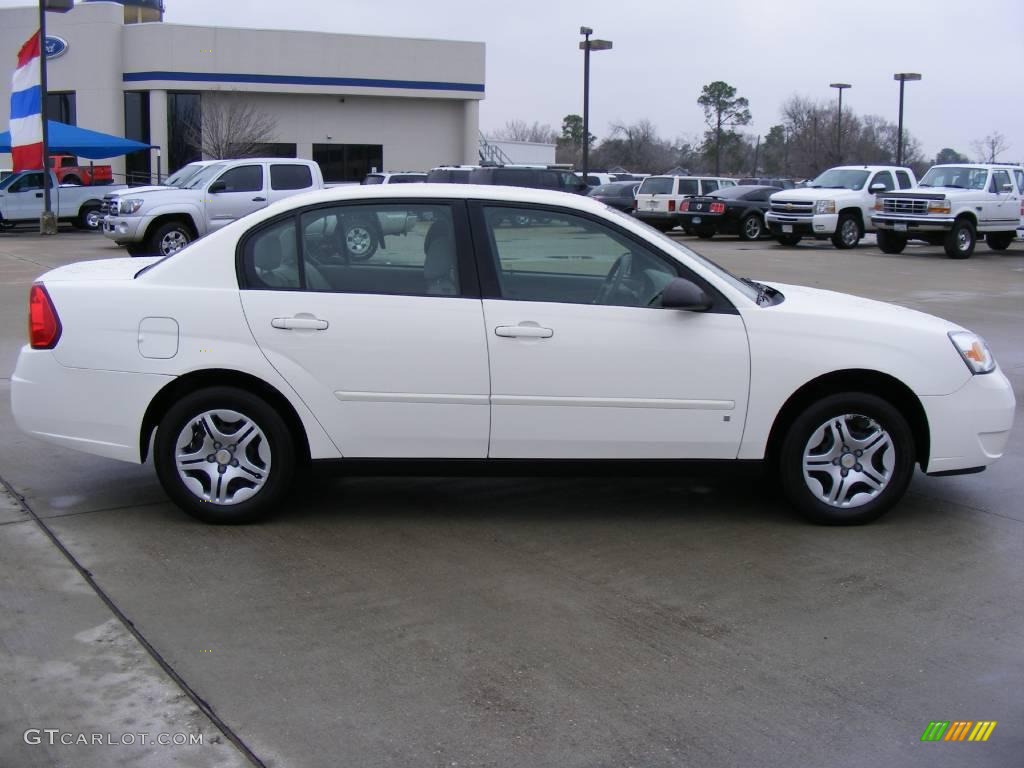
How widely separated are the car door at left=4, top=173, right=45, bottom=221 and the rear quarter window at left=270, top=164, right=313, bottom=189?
12099 mm

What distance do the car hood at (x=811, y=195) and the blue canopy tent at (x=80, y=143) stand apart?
1949cm

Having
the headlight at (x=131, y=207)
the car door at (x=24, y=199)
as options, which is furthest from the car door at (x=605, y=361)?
the car door at (x=24, y=199)

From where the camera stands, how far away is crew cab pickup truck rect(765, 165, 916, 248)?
26.9 m

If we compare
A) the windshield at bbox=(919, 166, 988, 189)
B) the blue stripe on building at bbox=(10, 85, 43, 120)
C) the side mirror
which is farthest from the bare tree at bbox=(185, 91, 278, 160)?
the side mirror

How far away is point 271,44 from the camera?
4712 cm

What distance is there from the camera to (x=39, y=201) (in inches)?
1213

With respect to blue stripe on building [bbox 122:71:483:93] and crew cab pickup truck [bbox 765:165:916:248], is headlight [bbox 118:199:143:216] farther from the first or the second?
blue stripe on building [bbox 122:71:483:93]

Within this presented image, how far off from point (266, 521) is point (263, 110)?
45.4m

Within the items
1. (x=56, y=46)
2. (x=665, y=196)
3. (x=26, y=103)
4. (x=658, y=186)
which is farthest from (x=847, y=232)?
(x=56, y=46)

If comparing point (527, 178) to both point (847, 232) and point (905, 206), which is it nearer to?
point (847, 232)

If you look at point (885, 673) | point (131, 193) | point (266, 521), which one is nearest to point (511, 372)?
point (266, 521)

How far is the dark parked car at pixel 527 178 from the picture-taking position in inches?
1019

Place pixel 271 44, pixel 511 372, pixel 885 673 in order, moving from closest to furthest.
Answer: pixel 885 673 < pixel 511 372 < pixel 271 44

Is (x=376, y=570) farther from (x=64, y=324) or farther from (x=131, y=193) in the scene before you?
(x=131, y=193)
